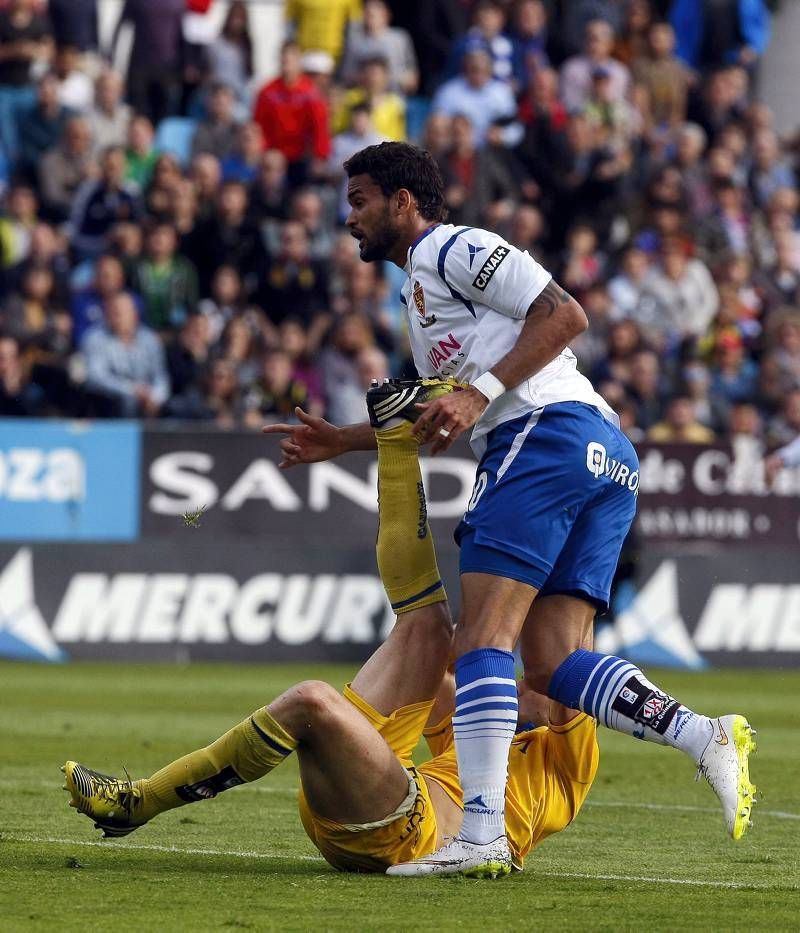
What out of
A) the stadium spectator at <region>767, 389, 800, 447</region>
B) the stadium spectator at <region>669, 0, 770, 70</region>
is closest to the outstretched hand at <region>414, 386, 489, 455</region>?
the stadium spectator at <region>767, 389, 800, 447</region>

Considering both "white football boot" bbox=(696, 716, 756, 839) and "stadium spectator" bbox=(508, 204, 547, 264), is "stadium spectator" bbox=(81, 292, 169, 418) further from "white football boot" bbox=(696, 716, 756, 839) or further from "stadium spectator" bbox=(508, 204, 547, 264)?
"white football boot" bbox=(696, 716, 756, 839)

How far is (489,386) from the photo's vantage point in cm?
654

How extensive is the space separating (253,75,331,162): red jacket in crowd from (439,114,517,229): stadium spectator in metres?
1.26

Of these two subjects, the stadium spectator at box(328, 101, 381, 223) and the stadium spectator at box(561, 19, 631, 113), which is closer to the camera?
the stadium spectator at box(328, 101, 381, 223)

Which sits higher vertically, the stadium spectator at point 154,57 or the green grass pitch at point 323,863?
the stadium spectator at point 154,57

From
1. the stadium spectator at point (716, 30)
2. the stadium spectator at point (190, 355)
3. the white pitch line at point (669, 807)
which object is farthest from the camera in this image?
the stadium spectator at point (716, 30)

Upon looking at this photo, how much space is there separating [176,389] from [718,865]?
1155cm

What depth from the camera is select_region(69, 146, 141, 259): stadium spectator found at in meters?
18.0

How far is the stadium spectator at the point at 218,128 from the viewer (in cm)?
1927

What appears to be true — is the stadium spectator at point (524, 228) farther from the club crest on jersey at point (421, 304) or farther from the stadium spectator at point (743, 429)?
the club crest on jersey at point (421, 304)

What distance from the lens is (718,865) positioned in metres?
6.95

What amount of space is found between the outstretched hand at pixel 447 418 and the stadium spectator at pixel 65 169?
1250cm

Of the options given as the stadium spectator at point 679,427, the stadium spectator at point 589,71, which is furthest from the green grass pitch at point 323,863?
the stadium spectator at point 589,71

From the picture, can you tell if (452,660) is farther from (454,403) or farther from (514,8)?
(514,8)
